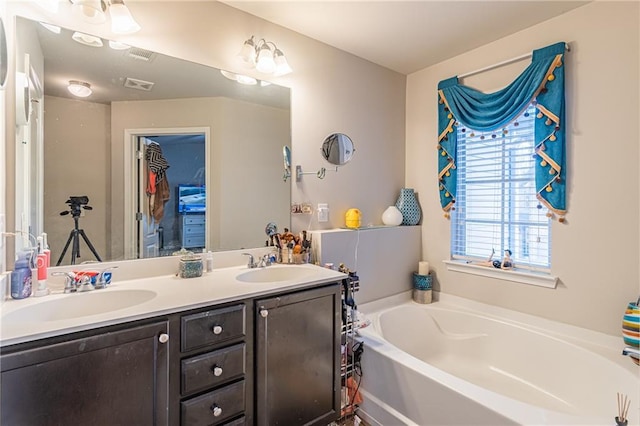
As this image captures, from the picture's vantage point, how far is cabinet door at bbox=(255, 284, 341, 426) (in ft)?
4.78

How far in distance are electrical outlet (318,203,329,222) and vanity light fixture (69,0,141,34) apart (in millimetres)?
1518

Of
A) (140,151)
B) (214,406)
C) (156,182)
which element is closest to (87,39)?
(140,151)

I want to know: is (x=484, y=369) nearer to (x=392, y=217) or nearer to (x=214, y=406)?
(x=392, y=217)

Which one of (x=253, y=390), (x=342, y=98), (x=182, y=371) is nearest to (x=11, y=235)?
(x=182, y=371)

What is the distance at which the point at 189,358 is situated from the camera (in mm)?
1243

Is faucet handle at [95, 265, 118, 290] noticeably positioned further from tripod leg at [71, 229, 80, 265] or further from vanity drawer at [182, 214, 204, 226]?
Answer: vanity drawer at [182, 214, 204, 226]

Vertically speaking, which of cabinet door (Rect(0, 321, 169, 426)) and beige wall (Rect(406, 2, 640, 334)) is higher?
beige wall (Rect(406, 2, 640, 334))

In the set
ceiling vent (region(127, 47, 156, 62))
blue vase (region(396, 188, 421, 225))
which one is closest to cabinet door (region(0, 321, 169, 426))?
ceiling vent (region(127, 47, 156, 62))

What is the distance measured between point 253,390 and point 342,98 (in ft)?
6.91

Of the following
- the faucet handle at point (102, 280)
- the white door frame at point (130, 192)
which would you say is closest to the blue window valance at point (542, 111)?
the white door frame at point (130, 192)

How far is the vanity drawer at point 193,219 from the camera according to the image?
1.83 m

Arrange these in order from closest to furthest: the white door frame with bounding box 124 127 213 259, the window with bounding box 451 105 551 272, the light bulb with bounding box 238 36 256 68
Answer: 1. the white door frame with bounding box 124 127 213 259
2. the light bulb with bounding box 238 36 256 68
3. the window with bounding box 451 105 551 272

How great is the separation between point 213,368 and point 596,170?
240cm

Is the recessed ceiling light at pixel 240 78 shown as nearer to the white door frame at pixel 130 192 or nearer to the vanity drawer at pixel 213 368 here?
the white door frame at pixel 130 192
